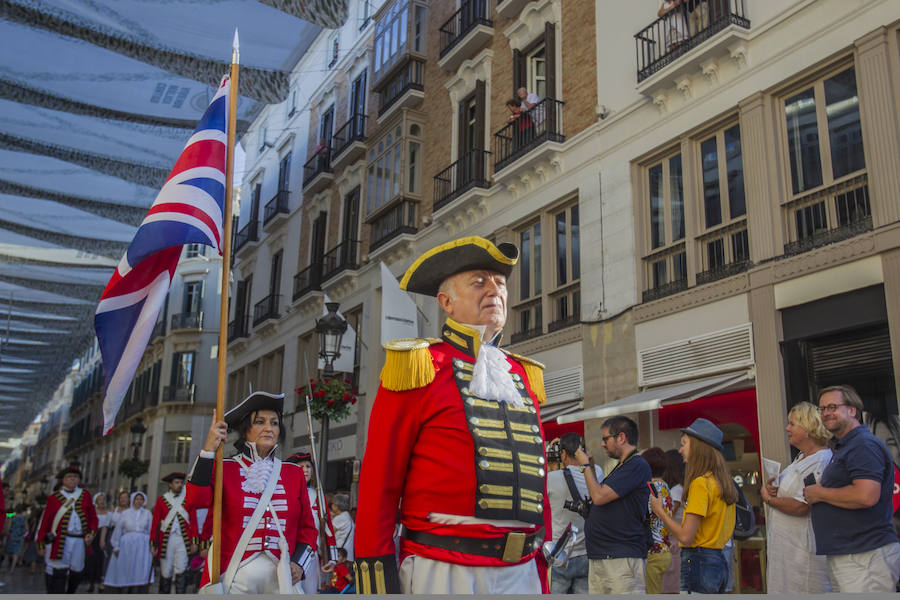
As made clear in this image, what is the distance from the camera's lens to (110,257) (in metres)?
26.8

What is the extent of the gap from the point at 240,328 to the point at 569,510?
2466 centimetres

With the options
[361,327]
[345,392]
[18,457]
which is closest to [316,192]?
[361,327]

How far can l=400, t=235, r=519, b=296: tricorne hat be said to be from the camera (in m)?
3.15

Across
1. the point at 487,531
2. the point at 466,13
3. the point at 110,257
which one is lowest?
the point at 487,531

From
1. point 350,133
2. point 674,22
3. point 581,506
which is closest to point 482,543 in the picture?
point 581,506

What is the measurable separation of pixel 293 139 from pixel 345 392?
63.4 feet

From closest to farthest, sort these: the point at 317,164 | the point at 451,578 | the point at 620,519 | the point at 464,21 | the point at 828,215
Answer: the point at 451,578, the point at 620,519, the point at 828,215, the point at 464,21, the point at 317,164

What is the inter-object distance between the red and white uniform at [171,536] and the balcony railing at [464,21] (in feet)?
37.4

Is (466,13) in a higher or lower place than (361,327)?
higher

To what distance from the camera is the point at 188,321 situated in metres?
38.6

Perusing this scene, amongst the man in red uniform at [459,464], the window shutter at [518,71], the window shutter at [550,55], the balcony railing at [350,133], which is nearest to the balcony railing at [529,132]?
the window shutter at [550,55]

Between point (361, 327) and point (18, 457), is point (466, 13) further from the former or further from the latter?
point (18, 457)

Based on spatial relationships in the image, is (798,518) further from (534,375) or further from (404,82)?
(404,82)

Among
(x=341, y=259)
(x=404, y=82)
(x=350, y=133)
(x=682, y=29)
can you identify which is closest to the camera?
(x=682, y=29)
